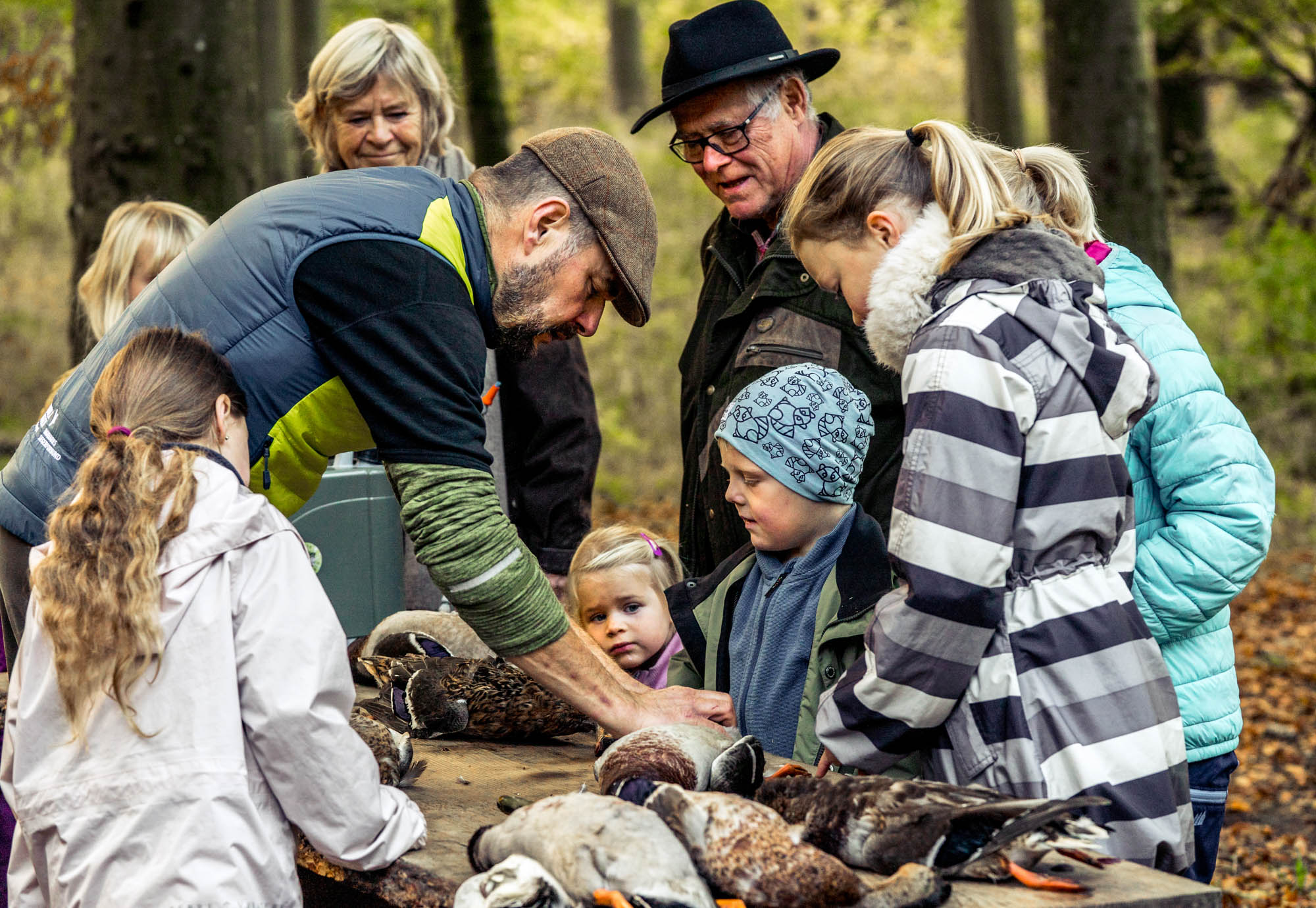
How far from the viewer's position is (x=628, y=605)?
130 inches

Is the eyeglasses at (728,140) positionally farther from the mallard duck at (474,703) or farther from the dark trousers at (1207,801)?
the dark trousers at (1207,801)

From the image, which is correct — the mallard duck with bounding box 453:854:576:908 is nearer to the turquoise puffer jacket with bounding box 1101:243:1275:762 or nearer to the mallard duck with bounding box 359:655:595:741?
the mallard duck with bounding box 359:655:595:741

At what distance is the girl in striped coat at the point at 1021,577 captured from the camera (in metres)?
1.98

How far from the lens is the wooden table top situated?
1.71 metres

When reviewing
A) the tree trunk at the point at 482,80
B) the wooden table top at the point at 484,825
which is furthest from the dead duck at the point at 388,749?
the tree trunk at the point at 482,80

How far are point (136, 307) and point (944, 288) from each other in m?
1.66

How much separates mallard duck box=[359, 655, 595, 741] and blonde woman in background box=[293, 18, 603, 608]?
3.65 feet

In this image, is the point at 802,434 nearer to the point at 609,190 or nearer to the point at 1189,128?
the point at 609,190

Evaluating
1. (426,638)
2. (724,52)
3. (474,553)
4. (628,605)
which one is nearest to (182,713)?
(474,553)

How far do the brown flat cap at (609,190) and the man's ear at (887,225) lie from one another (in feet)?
1.77

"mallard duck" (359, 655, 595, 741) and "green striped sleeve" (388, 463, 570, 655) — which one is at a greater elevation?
"green striped sleeve" (388, 463, 570, 655)

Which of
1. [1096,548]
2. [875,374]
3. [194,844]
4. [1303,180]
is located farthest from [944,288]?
[1303,180]

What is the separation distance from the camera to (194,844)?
1.98m

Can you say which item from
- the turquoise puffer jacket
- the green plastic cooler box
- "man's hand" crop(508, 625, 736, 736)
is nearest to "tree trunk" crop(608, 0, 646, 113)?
the green plastic cooler box
